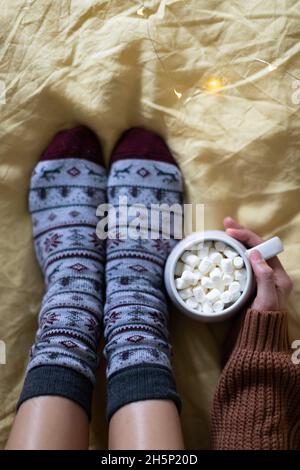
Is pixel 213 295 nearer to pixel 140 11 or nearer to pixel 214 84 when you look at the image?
pixel 214 84

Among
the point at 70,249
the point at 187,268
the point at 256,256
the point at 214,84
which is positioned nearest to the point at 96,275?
the point at 70,249

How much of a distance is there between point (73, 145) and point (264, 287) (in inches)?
16.6

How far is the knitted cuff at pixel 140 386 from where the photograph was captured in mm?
758

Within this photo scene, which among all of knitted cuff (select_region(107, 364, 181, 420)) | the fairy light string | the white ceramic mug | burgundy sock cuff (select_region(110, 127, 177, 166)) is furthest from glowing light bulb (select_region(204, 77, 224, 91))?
knitted cuff (select_region(107, 364, 181, 420))

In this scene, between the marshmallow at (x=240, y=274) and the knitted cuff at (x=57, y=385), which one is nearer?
the knitted cuff at (x=57, y=385)

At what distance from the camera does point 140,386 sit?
0.77 metres

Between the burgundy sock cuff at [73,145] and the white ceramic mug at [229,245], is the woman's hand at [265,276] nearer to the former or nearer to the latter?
the white ceramic mug at [229,245]

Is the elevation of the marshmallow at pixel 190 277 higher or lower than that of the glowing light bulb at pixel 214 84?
lower

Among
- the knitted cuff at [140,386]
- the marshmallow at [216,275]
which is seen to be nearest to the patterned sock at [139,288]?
the knitted cuff at [140,386]

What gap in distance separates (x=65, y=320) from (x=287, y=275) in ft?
1.21

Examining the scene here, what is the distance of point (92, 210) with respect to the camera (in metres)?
0.99

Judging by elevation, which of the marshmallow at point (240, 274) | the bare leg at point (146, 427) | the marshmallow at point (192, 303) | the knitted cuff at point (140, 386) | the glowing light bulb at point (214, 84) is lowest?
the bare leg at point (146, 427)
